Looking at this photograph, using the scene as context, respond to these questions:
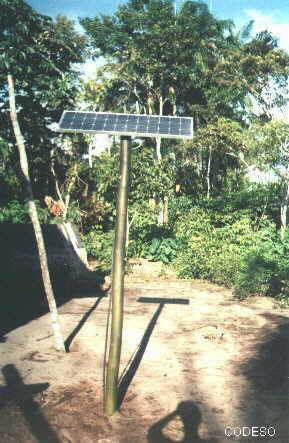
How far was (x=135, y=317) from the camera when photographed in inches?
394

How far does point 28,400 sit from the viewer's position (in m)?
5.38

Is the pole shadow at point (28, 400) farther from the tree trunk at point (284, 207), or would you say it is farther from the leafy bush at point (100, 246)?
the tree trunk at point (284, 207)

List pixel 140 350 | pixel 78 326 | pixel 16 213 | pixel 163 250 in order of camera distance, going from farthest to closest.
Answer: pixel 16 213 → pixel 163 250 → pixel 78 326 → pixel 140 350

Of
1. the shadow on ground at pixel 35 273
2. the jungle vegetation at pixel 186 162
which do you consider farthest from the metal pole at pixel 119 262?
the jungle vegetation at pixel 186 162

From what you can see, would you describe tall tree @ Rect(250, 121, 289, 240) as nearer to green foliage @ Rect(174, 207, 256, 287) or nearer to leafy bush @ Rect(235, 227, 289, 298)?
green foliage @ Rect(174, 207, 256, 287)

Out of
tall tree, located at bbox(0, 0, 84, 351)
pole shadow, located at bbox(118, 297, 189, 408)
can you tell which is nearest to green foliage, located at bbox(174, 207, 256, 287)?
pole shadow, located at bbox(118, 297, 189, 408)

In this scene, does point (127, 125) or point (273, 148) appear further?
point (273, 148)

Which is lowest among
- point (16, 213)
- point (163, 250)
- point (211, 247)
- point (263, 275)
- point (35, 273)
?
point (35, 273)

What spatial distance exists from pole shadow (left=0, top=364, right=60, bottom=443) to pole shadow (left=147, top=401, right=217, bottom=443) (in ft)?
3.86

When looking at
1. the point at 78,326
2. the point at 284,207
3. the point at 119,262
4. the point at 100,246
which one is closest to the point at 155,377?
the point at 119,262

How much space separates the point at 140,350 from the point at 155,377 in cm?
132

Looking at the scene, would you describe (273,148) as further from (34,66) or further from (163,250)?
(34,66)

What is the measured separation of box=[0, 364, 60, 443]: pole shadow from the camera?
456cm

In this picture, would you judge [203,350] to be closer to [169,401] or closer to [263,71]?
[169,401]
